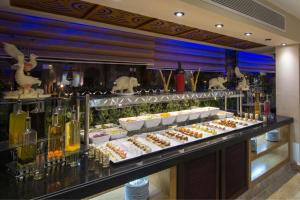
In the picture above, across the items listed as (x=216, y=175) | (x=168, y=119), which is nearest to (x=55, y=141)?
(x=168, y=119)

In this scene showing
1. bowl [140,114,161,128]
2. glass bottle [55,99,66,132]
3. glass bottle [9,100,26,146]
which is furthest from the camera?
bowl [140,114,161,128]

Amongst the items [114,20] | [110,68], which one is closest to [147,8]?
[114,20]

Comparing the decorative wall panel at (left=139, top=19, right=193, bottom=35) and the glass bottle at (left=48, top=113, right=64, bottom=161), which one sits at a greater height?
the decorative wall panel at (left=139, top=19, right=193, bottom=35)

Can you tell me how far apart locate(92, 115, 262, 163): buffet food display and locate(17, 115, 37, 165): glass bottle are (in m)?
0.50

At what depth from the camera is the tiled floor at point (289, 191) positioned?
2612 millimetres

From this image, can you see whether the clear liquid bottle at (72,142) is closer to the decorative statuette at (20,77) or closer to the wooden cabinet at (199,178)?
the decorative statuette at (20,77)

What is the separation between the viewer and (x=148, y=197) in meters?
1.78

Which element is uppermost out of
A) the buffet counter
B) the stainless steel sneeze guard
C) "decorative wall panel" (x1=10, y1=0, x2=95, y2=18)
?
"decorative wall panel" (x1=10, y1=0, x2=95, y2=18)

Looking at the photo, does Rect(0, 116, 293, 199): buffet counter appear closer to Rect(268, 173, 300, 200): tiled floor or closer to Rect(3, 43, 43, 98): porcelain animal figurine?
Rect(3, 43, 43, 98): porcelain animal figurine

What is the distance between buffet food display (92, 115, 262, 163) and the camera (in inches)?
65.0

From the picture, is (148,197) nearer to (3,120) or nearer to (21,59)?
(3,120)

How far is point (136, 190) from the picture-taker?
1.70 metres

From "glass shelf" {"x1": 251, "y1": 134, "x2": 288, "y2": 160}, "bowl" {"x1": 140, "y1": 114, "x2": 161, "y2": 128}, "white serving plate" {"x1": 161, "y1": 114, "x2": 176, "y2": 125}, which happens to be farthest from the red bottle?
"glass shelf" {"x1": 251, "y1": 134, "x2": 288, "y2": 160}

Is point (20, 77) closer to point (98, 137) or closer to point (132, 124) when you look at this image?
point (98, 137)
